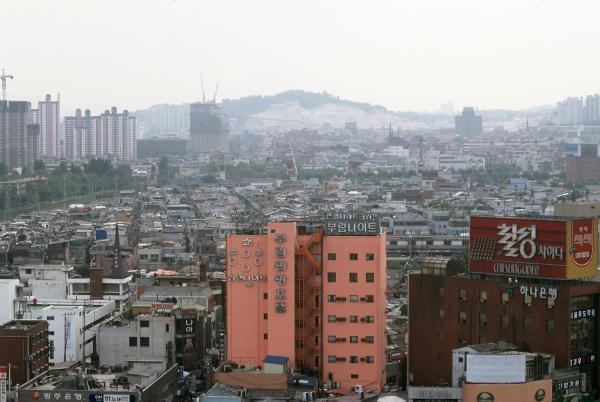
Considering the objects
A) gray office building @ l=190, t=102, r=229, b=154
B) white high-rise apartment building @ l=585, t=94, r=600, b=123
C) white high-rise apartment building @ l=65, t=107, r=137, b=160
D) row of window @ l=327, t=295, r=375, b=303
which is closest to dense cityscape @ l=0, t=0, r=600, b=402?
row of window @ l=327, t=295, r=375, b=303

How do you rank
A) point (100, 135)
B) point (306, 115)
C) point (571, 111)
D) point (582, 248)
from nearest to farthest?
point (582, 248) < point (100, 135) < point (571, 111) < point (306, 115)

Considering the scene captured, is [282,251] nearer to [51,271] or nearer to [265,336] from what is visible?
[265,336]

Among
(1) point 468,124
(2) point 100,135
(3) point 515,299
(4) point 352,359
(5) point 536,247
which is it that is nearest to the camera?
(5) point 536,247

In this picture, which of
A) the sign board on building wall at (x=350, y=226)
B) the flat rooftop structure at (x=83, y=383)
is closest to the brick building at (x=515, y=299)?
the sign board on building wall at (x=350, y=226)

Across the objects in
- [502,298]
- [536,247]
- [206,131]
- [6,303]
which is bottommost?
[6,303]

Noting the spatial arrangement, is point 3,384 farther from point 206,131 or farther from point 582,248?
point 206,131

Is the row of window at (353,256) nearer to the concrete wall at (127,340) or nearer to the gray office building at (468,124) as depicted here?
the concrete wall at (127,340)

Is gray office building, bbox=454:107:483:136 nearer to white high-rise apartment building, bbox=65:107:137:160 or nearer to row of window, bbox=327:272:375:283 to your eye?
white high-rise apartment building, bbox=65:107:137:160

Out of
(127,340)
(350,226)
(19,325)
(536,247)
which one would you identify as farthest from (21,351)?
(536,247)
